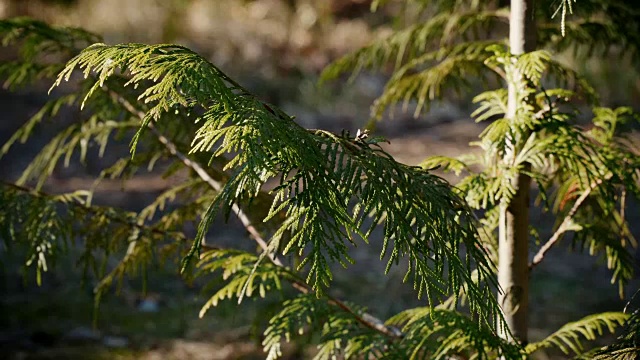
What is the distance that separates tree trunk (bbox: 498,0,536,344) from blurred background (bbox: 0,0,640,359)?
0.80 metres

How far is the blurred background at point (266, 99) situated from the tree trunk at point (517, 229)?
0.80 m

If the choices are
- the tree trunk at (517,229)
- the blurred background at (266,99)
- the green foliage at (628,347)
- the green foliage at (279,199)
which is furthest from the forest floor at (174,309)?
the green foliage at (628,347)

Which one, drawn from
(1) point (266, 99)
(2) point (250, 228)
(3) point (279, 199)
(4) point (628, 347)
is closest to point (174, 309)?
(2) point (250, 228)

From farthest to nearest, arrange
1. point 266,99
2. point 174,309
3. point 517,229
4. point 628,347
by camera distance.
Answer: point 266,99
point 174,309
point 517,229
point 628,347

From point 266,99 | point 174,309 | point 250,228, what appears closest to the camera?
point 250,228

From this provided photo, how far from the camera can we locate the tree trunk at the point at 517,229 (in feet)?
7.28

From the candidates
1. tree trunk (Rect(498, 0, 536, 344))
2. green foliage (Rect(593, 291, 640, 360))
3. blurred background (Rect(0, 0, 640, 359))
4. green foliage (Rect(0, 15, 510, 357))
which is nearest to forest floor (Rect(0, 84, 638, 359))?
blurred background (Rect(0, 0, 640, 359))

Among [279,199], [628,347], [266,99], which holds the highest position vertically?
[266,99]

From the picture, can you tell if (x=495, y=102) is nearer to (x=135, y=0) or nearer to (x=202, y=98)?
(x=202, y=98)

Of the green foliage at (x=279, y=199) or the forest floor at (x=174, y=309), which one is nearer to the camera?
the green foliage at (x=279, y=199)

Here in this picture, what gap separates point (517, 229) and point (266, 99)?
28.9 feet

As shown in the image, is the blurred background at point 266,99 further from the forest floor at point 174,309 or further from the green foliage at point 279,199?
the green foliage at point 279,199

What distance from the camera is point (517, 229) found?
2271mm

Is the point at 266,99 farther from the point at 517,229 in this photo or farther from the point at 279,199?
the point at 279,199
